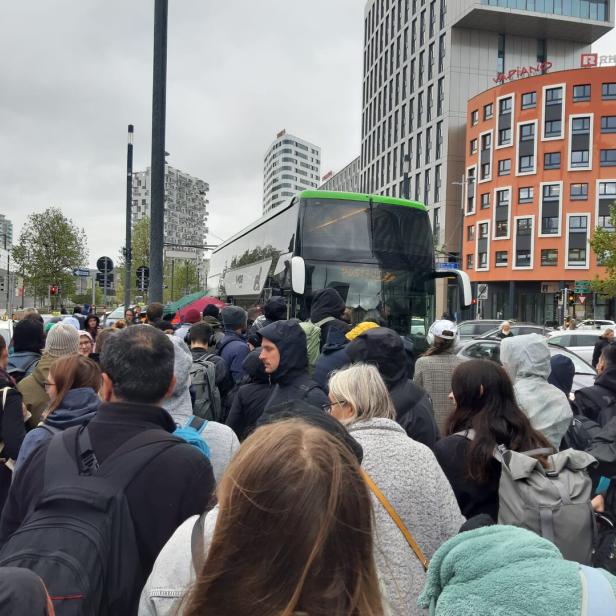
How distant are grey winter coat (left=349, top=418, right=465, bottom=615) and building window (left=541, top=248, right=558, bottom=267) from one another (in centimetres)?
5434

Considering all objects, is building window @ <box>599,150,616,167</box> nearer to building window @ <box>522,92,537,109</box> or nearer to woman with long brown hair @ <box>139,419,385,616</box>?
building window @ <box>522,92,537,109</box>

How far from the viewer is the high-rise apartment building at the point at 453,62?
199 ft

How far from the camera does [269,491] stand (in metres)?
1.17

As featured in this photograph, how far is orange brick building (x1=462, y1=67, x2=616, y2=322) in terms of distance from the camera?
2020 inches

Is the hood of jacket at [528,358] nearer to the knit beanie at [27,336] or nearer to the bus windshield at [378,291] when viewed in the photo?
the knit beanie at [27,336]

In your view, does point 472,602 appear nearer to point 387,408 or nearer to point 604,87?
point 387,408

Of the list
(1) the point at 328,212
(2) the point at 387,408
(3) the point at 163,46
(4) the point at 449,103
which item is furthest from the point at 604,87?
(2) the point at 387,408

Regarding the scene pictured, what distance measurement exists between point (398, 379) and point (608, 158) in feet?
182

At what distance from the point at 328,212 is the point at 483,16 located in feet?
190

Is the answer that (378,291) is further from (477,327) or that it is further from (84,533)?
(477,327)

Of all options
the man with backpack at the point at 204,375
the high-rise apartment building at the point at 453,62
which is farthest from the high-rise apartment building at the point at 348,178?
the man with backpack at the point at 204,375

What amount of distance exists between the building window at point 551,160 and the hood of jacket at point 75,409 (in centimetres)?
5615

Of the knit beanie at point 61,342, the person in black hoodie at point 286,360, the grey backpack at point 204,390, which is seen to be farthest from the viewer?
the grey backpack at point 204,390

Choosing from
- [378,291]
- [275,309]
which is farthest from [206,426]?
[378,291]
